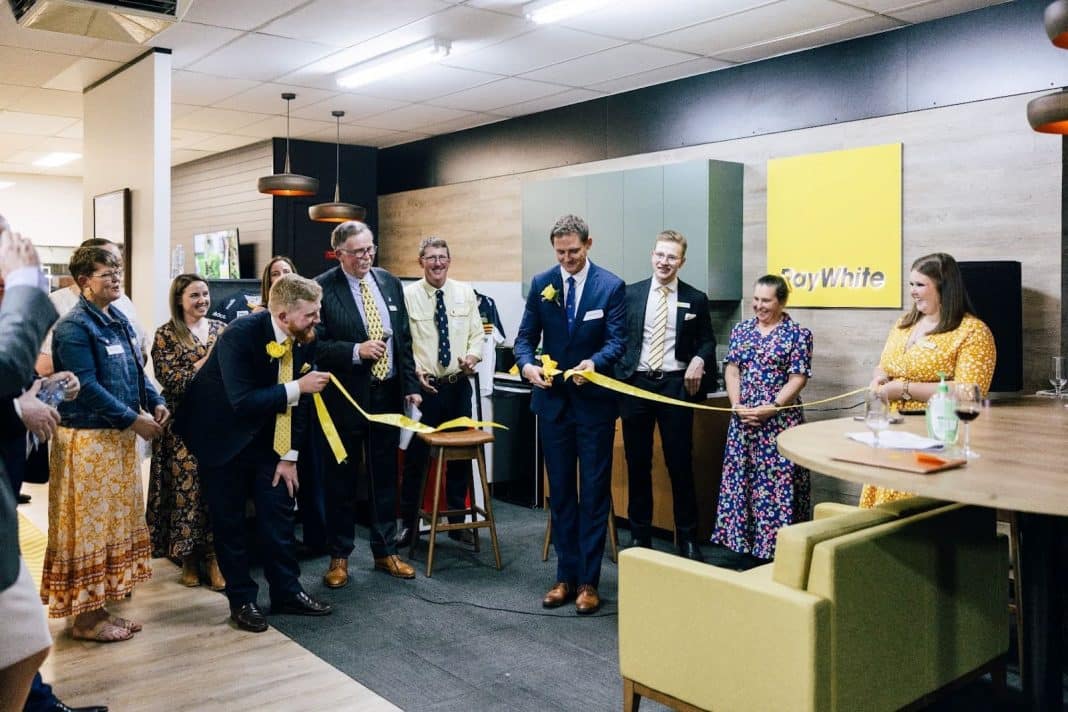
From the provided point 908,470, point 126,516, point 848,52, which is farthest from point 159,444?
point 848,52

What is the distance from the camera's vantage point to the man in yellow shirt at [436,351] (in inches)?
205

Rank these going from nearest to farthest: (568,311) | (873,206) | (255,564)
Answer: (568,311) → (255,564) → (873,206)

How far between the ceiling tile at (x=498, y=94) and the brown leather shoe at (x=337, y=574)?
390 centimetres

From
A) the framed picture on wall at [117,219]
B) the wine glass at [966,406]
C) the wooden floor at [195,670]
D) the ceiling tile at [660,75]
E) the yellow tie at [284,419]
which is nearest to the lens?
the wine glass at [966,406]

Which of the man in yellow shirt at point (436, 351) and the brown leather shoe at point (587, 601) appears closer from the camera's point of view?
the brown leather shoe at point (587, 601)

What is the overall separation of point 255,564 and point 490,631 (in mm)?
1680

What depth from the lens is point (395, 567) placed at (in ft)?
15.5

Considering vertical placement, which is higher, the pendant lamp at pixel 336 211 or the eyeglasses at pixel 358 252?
the pendant lamp at pixel 336 211

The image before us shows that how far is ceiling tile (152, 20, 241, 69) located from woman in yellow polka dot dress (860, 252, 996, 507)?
4.32 m

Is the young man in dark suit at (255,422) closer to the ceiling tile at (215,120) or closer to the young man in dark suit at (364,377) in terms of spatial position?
the young man in dark suit at (364,377)

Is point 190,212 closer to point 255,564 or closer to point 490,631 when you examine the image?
point 255,564

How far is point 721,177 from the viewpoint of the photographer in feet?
19.7

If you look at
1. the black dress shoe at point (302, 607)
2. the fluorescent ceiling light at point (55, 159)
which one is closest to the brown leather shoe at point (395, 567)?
the black dress shoe at point (302, 607)

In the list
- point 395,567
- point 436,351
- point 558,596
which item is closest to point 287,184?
point 436,351
